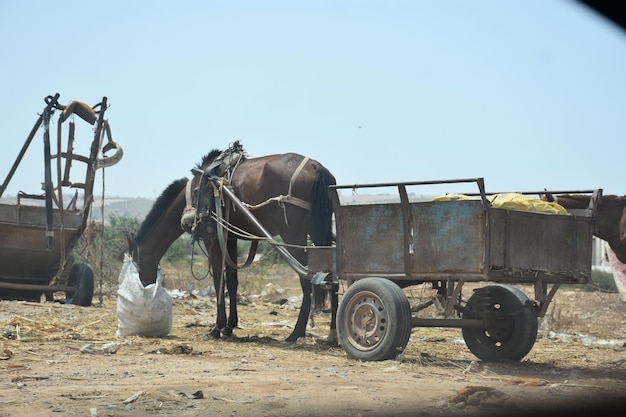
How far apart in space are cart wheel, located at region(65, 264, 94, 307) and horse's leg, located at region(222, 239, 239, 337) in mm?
3611

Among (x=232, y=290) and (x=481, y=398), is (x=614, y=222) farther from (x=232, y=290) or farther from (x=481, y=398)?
(x=481, y=398)

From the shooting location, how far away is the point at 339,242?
7.80 metres

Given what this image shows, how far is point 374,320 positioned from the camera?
7.36m

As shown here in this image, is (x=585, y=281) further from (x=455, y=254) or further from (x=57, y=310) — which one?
(x=57, y=310)

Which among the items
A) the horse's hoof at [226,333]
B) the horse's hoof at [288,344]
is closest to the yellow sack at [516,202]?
the horse's hoof at [288,344]

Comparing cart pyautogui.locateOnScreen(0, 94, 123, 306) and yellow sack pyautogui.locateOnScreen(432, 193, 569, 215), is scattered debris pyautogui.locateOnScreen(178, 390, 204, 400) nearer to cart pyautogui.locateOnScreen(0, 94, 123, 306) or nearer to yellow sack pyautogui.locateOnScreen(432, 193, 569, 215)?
yellow sack pyautogui.locateOnScreen(432, 193, 569, 215)

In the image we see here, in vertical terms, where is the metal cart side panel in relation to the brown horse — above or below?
below

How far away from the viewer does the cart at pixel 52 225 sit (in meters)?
12.9

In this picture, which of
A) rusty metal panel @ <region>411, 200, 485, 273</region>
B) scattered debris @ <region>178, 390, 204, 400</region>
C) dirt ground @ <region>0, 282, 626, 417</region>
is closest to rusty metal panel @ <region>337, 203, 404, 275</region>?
Answer: rusty metal panel @ <region>411, 200, 485, 273</region>

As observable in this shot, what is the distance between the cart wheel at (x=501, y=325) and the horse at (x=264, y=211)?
4.98 feet

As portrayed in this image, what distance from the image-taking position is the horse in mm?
9336

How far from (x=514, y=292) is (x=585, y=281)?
0.63 m

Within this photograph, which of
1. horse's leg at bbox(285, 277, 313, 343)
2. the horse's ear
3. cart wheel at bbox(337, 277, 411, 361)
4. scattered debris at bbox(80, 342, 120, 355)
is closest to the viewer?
cart wheel at bbox(337, 277, 411, 361)

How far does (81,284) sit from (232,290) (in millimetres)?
3804
